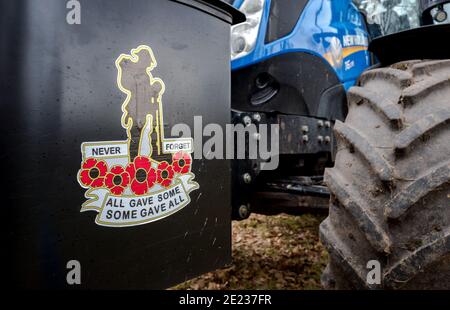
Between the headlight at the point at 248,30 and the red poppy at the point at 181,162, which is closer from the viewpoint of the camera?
the red poppy at the point at 181,162

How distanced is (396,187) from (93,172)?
0.78m

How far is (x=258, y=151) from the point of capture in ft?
5.34

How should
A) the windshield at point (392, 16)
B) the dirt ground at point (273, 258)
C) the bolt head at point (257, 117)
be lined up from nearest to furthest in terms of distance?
the bolt head at point (257, 117)
the windshield at point (392, 16)
the dirt ground at point (273, 258)

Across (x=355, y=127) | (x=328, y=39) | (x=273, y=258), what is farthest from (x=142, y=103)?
(x=273, y=258)

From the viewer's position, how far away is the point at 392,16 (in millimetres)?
2324

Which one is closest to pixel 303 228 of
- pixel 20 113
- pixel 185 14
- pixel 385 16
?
pixel 385 16

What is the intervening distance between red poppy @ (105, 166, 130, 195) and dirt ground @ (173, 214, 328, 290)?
5.27ft

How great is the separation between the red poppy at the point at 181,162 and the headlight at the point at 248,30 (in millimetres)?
663

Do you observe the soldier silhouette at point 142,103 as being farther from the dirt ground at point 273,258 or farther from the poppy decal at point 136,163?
the dirt ground at point 273,258

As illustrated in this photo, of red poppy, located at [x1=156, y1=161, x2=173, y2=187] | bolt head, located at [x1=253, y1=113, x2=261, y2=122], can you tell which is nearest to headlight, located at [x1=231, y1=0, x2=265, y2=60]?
bolt head, located at [x1=253, y1=113, x2=261, y2=122]

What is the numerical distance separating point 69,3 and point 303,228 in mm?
3468

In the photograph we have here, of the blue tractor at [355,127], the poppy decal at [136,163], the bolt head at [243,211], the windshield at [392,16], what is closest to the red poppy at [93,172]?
the poppy decal at [136,163]

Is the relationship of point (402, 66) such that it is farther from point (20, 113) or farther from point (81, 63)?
point (20, 113)

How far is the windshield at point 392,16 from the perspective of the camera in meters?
2.27
